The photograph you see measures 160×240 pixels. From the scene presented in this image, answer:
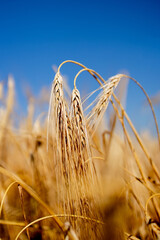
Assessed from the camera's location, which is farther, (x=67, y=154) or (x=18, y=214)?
(x=18, y=214)

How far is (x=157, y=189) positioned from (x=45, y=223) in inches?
20.9

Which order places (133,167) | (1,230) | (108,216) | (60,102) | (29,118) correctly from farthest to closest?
(29,118) < (133,167) < (1,230) < (60,102) < (108,216)

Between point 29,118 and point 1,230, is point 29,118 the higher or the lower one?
the higher one

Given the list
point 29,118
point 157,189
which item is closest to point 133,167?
point 157,189

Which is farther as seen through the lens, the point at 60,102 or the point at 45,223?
the point at 45,223

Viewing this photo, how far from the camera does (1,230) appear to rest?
750 millimetres

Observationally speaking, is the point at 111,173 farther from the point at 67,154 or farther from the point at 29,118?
the point at 29,118

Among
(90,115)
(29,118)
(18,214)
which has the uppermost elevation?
(29,118)

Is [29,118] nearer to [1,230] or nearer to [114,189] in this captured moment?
[1,230]

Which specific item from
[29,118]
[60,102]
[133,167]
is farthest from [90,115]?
[29,118]

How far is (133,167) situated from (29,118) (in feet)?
2.80

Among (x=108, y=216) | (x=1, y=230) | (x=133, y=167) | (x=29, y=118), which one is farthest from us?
(x=29, y=118)

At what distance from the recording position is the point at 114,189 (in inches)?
20.8

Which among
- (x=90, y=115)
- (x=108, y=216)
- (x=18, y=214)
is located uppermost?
(x=90, y=115)
